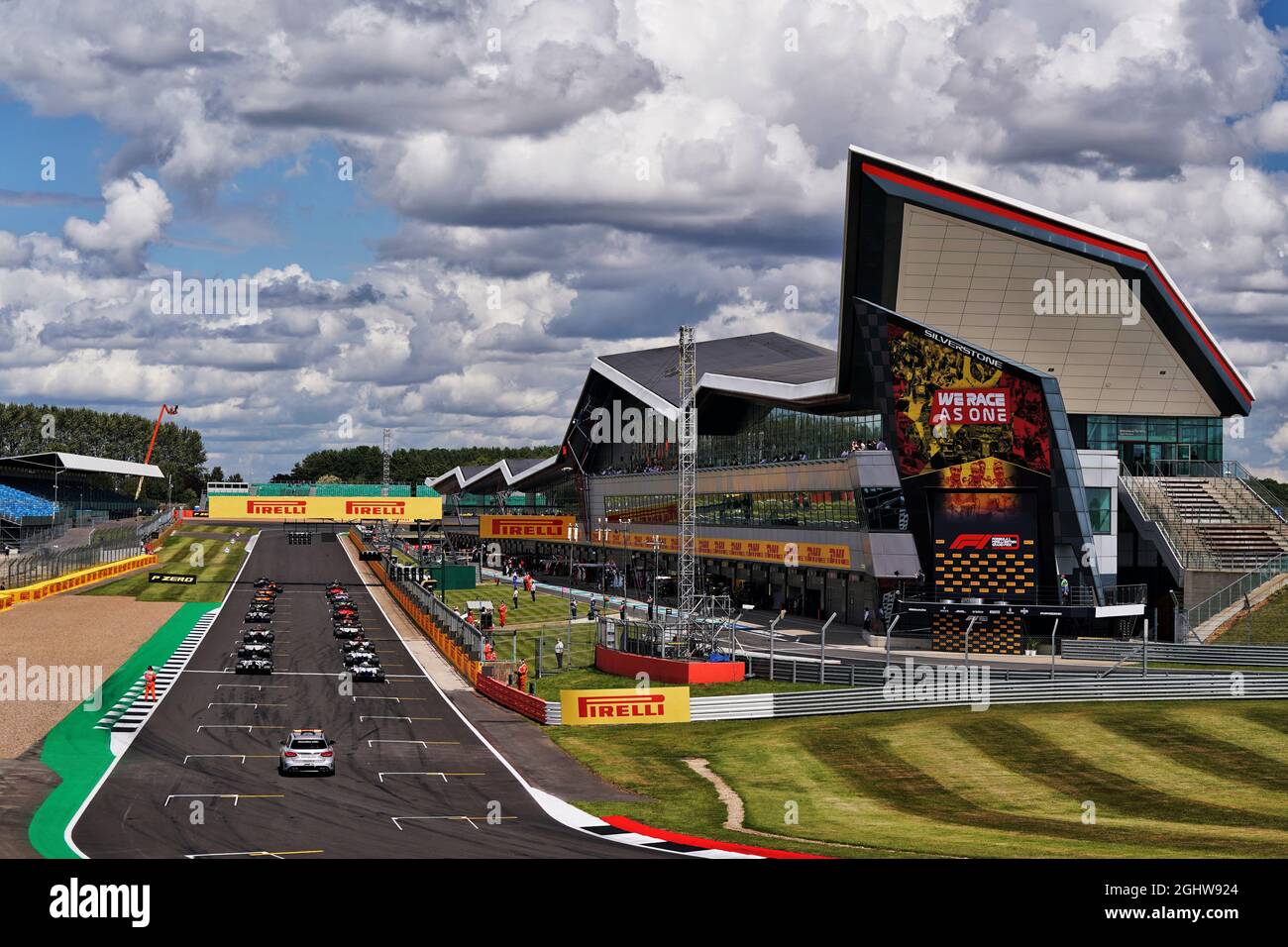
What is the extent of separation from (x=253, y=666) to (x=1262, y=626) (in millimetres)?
50489

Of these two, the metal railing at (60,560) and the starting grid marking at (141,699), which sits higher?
the metal railing at (60,560)

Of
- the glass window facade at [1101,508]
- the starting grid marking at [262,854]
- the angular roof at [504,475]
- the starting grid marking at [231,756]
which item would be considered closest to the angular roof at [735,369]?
the glass window facade at [1101,508]

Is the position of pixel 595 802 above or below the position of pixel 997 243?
below

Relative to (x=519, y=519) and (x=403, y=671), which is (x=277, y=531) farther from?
(x=403, y=671)

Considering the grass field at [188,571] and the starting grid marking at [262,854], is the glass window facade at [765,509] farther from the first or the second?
the starting grid marking at [262,854]

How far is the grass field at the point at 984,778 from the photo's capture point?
32375 mm

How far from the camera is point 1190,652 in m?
63.9

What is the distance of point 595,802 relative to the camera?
38500mm

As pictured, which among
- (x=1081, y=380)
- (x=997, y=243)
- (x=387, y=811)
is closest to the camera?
(x=387, y=811)

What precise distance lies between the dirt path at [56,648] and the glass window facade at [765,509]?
39.7 meters

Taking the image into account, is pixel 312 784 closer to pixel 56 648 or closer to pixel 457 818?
pixel 457 818

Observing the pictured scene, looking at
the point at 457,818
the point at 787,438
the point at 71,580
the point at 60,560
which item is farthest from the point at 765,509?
the point at 457,818
